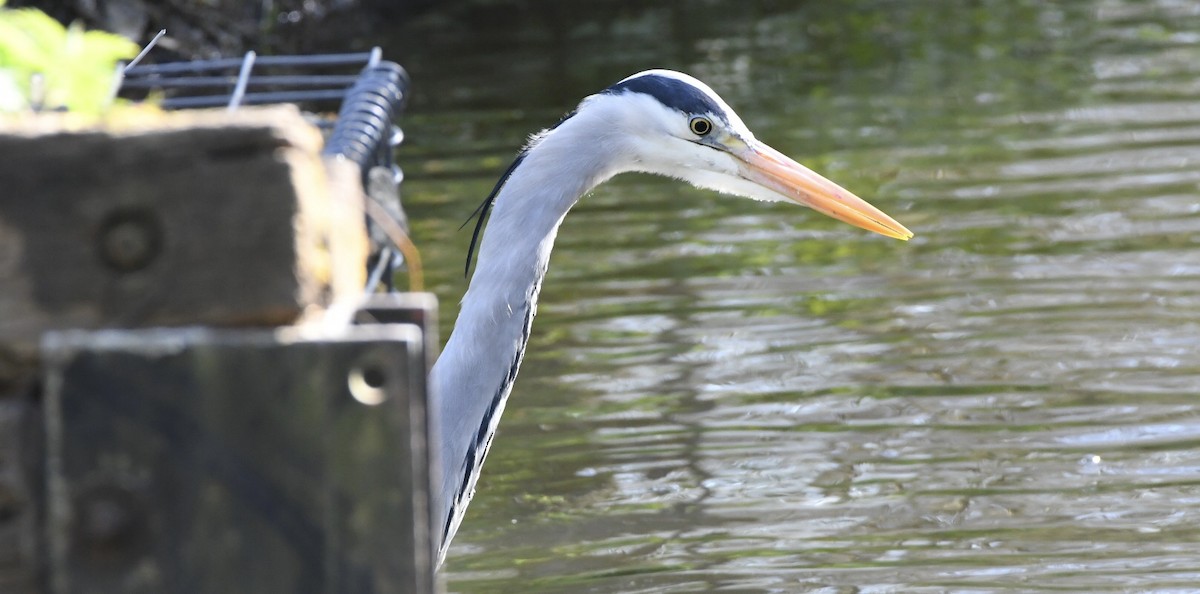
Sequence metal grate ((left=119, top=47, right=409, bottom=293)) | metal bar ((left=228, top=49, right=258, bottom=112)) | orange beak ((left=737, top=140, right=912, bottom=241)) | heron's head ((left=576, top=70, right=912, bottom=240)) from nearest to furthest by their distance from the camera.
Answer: metal bar ((left=228, top=49, right=258, bottom=112)), metal grate ((left=119, top=47, right=409, bottom=293)), heron's head ((left=576, top=70, right=912, bottom=240)), orange beak ((left=737, top=140, right=912, bottom=241))

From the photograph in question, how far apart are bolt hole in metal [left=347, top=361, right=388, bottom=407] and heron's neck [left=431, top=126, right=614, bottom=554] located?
6.76ft

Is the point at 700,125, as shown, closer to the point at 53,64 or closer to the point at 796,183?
the point at 796,183

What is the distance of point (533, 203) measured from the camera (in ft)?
11.1

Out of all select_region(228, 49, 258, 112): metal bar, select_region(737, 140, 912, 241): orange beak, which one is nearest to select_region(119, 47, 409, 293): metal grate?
select_region(228, 49, 258, 112): metal bar

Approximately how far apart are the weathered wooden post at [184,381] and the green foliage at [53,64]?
0.75 feet

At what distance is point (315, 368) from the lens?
1.25 m

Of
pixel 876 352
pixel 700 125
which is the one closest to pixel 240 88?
pixel 700 125

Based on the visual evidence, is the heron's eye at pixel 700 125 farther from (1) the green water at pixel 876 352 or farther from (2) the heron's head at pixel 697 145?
(1) the green water at pixel 876 352

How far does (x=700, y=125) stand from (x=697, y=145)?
48 mm

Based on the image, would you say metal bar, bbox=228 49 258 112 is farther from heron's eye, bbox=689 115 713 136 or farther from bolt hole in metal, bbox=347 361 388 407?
bolt hole in metal, bbox=347 361 388 407

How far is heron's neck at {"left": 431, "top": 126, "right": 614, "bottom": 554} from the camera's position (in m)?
3.34

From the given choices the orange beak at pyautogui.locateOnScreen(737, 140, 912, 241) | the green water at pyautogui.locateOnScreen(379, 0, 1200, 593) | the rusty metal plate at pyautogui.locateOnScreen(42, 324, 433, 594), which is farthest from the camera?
the green water at pyautogui.locateOnScreen(379, 0, 1200, 593)

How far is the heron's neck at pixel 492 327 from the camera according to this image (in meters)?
3.34

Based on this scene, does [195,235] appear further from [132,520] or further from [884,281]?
[884,281]
